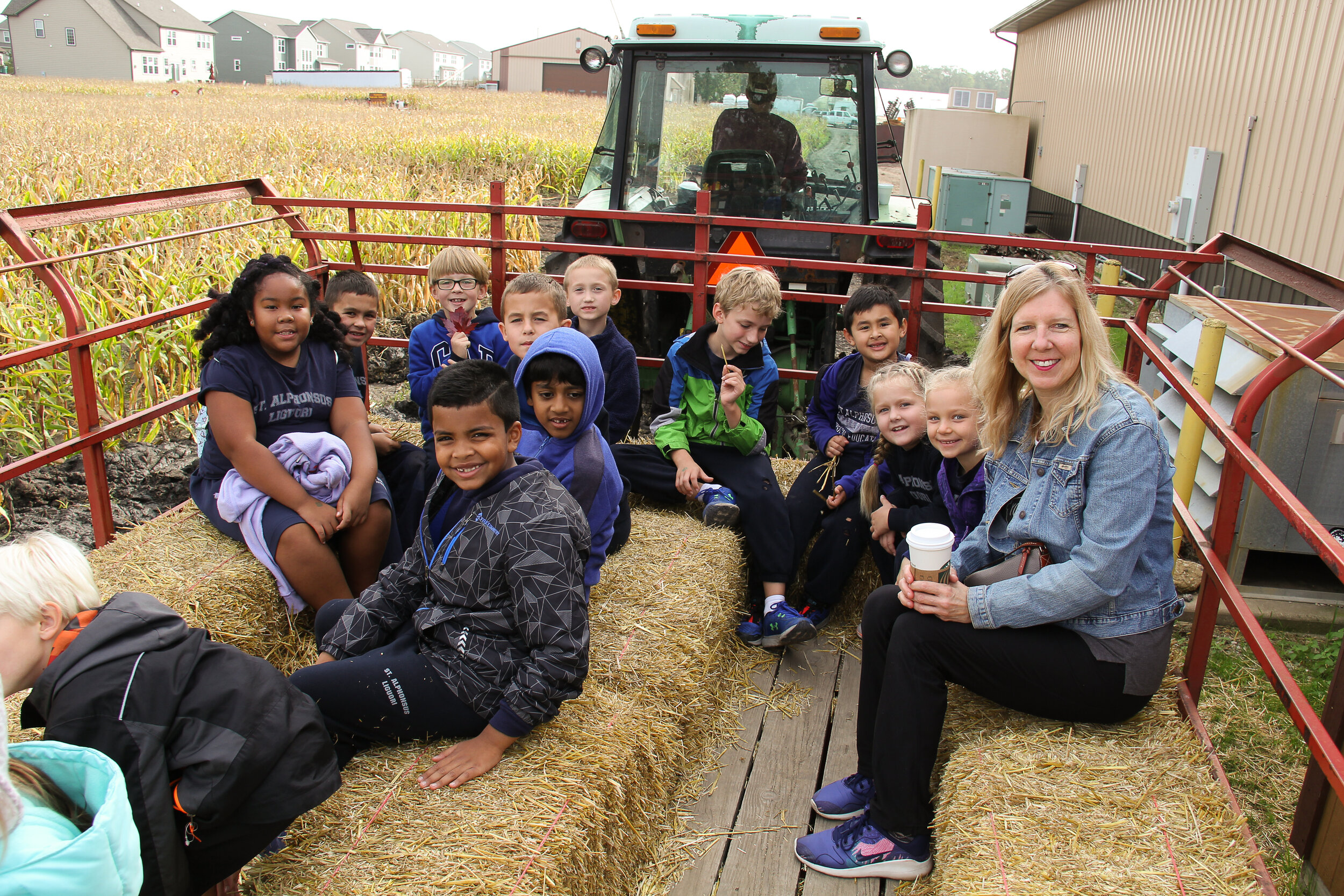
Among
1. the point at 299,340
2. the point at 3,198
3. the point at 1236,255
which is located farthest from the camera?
the point at 3,198

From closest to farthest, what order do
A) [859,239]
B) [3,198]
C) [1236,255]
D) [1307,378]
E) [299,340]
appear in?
[299,340], [1236,255], [1307,378], [859,239], [3,198]

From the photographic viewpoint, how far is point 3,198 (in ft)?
24.7

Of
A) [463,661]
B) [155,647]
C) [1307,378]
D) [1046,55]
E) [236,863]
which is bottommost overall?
[236,863]

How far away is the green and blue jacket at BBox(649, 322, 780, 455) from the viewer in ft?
11.9

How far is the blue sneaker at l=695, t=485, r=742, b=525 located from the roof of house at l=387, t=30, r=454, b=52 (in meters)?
124

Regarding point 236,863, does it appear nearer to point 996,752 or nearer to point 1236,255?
point 996,752

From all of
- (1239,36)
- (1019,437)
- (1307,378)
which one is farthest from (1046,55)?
(1019,437)

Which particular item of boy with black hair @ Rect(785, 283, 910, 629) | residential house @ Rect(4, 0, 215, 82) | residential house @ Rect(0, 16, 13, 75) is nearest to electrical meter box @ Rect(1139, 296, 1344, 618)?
boy with black hair @ Rect(785, 283, 910, 629)

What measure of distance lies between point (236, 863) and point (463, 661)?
0.62 m

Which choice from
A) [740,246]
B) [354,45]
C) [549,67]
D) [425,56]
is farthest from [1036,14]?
[425,56]

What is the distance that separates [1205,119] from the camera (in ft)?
28.5

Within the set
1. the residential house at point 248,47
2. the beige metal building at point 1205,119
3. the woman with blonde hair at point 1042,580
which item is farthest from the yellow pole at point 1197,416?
the residential house at point 248,47

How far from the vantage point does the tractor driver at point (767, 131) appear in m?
A: 5.21

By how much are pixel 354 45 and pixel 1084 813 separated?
379ft
